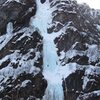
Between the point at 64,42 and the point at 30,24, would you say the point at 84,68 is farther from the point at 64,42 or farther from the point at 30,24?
the point at 30,24

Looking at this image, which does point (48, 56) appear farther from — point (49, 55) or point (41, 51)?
point (41, 51)

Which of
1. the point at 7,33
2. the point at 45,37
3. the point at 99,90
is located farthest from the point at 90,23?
the point at 99,90

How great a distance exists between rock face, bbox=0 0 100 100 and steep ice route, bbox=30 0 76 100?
340mm

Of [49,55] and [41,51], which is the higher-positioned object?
[41,51]

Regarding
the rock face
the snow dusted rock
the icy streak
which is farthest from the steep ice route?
the snow dusted rock

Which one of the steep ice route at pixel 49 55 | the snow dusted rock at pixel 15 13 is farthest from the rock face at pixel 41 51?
the steep ice route at pixel 49 55

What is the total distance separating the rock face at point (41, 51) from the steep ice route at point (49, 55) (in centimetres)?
34

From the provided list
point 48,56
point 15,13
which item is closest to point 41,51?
point 48,56

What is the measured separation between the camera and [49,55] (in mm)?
58656

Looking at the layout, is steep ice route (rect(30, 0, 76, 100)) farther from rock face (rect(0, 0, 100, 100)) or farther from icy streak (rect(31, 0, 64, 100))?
rock face (rect(0, 0, 100, 100))

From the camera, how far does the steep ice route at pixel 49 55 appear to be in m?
52.8

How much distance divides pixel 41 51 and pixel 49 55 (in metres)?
1.28

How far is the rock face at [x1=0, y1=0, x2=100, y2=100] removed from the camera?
52.5m

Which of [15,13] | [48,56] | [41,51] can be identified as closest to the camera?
[48,56]
